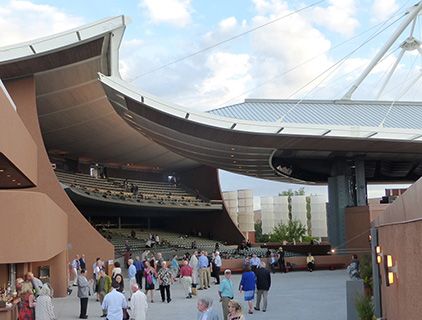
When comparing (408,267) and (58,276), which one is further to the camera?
(58,276)

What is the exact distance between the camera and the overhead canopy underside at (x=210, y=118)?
2634 centimetres

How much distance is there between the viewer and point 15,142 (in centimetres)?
1812

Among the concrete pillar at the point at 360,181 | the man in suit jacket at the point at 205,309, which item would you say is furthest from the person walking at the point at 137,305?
the concrete pillar at the point at 360,181

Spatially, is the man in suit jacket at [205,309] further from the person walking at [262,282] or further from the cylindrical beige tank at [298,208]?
the cylindrical beige tank at [298,208]

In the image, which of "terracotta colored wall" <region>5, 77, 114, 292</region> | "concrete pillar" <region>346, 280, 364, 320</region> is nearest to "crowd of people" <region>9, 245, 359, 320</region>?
"concrete pillar" <region>346, 280, 364, 320</region>

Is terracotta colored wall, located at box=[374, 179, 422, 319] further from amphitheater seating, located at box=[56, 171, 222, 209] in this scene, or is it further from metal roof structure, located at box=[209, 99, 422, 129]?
amphitheater seating, located at box=[56, 171, 222, 209]

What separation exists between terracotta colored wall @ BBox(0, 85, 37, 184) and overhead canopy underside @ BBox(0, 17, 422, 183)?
4.68m

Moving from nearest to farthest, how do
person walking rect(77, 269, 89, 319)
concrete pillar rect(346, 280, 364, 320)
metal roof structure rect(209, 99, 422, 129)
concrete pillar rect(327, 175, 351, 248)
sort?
concrete pillar rect(346, 280, 364, 320) < person walking rect(77, 269, 89, 319) < metal roof structure rect(209, 99, 422, 129) < concrete pillar rect(327, 175, 351, 248)

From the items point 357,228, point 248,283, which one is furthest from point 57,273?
point 357,228

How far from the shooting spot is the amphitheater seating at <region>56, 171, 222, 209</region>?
43.8 metres

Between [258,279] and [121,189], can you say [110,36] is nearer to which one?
[258,279]

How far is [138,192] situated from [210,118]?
82.4 ft

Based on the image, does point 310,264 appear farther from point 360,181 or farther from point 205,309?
point 205,309

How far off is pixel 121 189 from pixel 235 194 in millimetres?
20033
